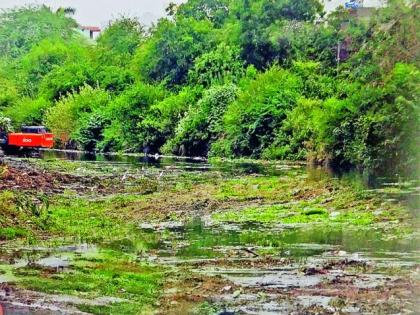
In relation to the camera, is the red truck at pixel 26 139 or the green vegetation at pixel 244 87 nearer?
the green vegetation at pixel 244 87

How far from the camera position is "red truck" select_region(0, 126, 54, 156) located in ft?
195

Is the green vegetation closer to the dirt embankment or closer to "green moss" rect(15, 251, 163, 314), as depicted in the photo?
the dirt embankment

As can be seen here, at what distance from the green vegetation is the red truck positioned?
8.43 metres

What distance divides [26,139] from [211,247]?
141ft

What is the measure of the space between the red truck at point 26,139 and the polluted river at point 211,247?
2602 cm

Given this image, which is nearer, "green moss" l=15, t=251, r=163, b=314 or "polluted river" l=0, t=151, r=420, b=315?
"green moss" l=15, t=251, r=163, b=314

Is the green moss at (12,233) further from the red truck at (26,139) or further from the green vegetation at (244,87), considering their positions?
the red truck at (26,139)

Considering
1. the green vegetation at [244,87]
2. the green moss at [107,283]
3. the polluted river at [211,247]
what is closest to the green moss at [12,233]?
the polluted river at [211,247]

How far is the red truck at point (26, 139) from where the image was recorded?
59287mm

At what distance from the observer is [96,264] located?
642 inches

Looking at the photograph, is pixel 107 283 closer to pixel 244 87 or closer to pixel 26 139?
pixel 26 139

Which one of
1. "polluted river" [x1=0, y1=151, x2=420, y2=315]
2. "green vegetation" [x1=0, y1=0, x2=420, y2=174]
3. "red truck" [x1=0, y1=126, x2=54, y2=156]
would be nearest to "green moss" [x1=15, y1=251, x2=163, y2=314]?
"polluted river" [x1=0, y1=151, x2=420, y2=315]

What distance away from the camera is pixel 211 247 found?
1894 centimetres

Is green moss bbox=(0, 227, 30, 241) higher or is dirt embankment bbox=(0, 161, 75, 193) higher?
dirt embankment bbox=(0, 161, 75, 193)
